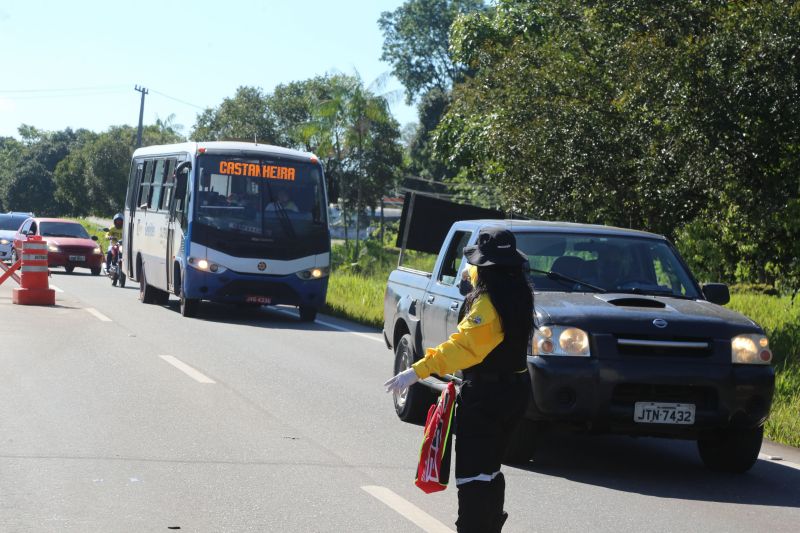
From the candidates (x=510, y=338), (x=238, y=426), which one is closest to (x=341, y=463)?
(x=238, y=426)

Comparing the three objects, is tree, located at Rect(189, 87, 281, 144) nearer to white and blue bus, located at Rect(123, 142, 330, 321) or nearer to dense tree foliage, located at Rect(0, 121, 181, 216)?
dense tree foliage, located at Rect(0, 121, 181, 216)

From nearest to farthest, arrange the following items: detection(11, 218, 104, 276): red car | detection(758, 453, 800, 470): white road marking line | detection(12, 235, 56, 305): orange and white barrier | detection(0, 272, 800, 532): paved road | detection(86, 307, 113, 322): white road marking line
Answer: detection(0, 272, 800, 532): paved road < detection(758, 453, 800, 470): white road marking line < detection(86, 307, 113, 322): white road marking line < detection(12, 235, 56, 305): orange and white barrier < detection(11, 218, 104, 276): red car

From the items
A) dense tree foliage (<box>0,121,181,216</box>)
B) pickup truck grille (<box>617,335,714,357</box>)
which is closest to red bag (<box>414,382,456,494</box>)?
pickup truck grille (<box>617,335,714,357</box>)

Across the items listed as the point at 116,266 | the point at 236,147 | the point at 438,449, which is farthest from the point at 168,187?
the point at 438,449

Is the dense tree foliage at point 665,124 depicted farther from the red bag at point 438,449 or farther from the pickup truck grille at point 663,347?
the red bag at point 438,449

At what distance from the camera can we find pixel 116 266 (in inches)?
1147

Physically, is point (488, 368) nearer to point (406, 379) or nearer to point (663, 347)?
point (406, 379)

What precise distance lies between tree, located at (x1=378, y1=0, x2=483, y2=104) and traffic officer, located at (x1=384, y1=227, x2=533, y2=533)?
70197 millimetres

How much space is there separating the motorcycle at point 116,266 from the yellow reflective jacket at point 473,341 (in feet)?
78.4

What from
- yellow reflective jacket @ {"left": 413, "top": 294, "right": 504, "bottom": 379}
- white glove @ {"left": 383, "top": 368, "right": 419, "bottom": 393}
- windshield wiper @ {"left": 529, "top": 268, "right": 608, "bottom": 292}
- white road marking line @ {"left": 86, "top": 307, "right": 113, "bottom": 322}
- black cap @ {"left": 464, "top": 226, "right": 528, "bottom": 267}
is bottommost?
white road marking line @ {"left": 86, "top": 307, "right": 113, "bottom": 322}

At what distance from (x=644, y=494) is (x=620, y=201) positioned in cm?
1173

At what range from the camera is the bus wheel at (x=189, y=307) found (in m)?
20.1

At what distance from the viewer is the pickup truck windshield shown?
9.20 metres

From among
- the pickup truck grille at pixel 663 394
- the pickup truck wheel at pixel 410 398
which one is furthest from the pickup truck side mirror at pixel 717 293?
the pickup truck wheel at pixel 410 398
